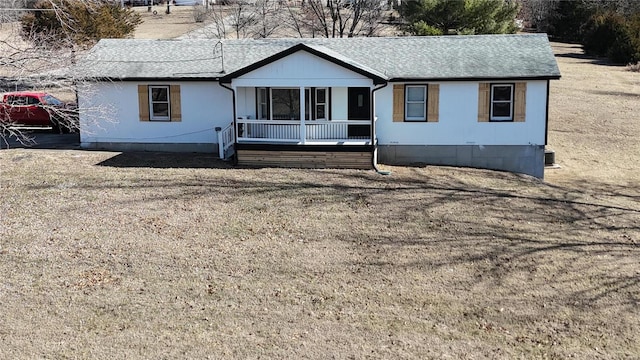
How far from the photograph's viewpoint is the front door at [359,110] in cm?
2280

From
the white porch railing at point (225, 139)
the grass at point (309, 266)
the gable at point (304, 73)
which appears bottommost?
the grass at point (309, 266)

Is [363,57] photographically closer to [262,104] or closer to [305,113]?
[305,113]

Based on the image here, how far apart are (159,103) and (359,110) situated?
677cm

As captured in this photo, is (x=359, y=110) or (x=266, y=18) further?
(x=266, y=18)

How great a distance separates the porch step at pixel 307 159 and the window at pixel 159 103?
3642 millimetres

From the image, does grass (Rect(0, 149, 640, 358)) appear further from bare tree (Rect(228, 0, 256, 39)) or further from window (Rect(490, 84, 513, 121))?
bare tree (Rect(228, 0, 256, 39))

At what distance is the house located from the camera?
21.3 meters

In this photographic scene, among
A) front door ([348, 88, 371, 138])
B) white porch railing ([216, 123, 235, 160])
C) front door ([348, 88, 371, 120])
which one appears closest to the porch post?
front door ([348, 88, 371, 138])

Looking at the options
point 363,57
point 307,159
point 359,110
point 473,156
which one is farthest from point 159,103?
point 473,156

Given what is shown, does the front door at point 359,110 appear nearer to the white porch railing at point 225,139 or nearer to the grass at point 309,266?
the grass at point 309,266

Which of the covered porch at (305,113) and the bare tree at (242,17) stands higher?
the bare tree at (242,17)

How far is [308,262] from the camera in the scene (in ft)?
44.5

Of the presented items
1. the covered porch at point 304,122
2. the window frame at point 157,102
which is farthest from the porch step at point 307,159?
the window frame at point 157,102

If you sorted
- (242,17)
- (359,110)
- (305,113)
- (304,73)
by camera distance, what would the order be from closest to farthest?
(304,73) < (305,113) < (359,110) < (242,17)
